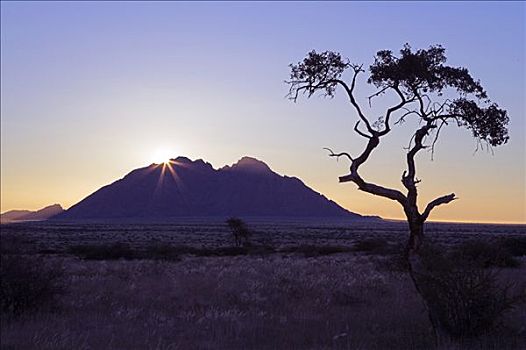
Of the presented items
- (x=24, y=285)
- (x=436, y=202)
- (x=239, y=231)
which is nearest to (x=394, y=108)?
(x=436, y=202)

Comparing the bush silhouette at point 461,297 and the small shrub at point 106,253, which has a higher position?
the bush silhouette at point 461,297

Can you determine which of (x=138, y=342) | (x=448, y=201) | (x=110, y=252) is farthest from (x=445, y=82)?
(x=110, y=252)

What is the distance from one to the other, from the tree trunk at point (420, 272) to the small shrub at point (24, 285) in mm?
8522

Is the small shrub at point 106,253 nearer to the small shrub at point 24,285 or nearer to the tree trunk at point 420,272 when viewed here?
the small shrub at point 24,285

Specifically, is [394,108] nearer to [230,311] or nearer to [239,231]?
[230,311]

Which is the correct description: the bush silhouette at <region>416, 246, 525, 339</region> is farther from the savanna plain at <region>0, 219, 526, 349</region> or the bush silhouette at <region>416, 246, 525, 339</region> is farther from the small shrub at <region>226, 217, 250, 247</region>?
the small shrub at <region>226, 217, 250, 247</region>

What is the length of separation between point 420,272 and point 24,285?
895cm

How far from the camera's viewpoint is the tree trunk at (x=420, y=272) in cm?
1343

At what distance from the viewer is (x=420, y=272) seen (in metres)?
14.1

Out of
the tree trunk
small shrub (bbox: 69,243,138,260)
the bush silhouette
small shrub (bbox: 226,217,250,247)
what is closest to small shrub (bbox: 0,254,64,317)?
the tree trunk

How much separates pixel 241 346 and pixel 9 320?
5.68m

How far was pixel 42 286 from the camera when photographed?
17.7 metres

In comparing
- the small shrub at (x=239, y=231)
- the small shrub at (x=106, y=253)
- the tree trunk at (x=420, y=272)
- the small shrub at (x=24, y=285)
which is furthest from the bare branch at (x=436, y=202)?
the small shrub at (x=239, y=231)

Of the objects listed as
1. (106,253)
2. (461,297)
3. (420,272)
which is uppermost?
(420,272)
